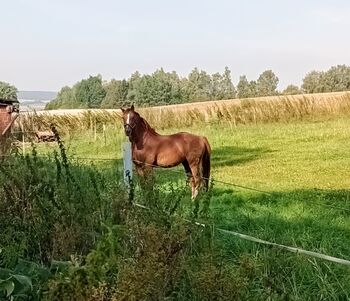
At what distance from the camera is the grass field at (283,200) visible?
4.49 m

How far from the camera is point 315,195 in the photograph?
32.7 ft

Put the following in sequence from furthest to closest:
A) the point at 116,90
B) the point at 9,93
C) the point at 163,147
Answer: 1. the point at 116,90
2. the point at 9,93
3. the point at 163,147

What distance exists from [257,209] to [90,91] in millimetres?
85555

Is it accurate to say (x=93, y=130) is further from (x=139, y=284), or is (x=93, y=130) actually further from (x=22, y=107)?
(x=139, y=284)

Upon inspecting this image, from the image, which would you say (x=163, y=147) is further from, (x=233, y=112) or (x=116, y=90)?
(x=116, y=90)

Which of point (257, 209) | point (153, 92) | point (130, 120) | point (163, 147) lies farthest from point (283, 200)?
point (153, 92)

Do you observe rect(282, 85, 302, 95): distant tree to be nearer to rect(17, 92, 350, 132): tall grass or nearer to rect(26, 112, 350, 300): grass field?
rect(17, 92, 350, 132): tall grass

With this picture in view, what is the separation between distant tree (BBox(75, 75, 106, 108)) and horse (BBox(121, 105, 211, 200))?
77.2 meters

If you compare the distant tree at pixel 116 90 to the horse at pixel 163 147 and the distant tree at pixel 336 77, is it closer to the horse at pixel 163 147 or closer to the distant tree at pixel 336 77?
the distant tree at pixel 336 77

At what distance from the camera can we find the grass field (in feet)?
14.7

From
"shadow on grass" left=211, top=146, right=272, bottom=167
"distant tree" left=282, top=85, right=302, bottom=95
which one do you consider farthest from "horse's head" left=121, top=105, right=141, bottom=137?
"distant tree" left=282, top=85, right=302, bottom=95

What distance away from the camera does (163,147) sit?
39.0ft

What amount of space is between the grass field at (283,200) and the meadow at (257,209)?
12mm

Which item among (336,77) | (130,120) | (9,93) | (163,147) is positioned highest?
(336,77)
